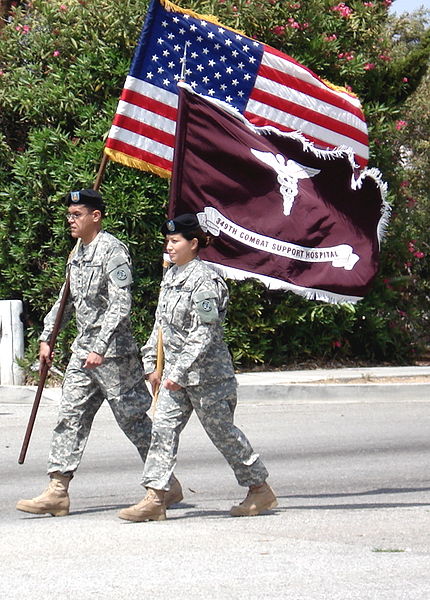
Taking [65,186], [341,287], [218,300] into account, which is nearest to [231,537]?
[218,300]

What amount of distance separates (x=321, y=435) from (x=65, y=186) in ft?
16.2

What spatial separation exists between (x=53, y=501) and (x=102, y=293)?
1.23 metres

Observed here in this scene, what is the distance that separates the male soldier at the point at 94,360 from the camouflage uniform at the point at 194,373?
1.03ft

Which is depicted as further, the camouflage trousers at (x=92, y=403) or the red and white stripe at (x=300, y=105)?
the red and white stripe at (x=300, y=105)

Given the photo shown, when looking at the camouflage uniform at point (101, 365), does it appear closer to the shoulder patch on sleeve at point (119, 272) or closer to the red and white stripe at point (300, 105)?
the shoulder patch on sleeve at point (119, 272)

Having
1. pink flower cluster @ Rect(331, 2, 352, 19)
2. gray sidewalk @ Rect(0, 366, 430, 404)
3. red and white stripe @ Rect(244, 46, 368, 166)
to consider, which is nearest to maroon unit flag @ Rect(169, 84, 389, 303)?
red and white stripe @ Rect(244, 46, 368, 166)

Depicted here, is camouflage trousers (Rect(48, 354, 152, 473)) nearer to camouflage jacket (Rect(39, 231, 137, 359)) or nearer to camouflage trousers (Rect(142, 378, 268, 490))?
camouflage jacket (Rect(39, 231, 137, 359))

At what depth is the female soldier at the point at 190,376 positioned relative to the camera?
712 cm

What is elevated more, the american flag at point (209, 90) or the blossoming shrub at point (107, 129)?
the american flag at point (209, 90)

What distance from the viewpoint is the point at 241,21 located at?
49.4ft

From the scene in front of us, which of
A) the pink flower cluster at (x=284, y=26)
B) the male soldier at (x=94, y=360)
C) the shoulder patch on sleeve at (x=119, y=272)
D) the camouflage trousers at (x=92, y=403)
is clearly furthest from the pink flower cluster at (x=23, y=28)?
the camouflage trousers at (x=92, y=403)

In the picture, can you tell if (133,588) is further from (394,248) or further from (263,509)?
(394,248)

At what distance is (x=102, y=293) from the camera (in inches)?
299

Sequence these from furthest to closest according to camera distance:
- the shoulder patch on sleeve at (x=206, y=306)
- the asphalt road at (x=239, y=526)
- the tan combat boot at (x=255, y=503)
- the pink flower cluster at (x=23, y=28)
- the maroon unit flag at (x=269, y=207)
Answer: the pink flower cluster at (x=23, y=28), the maroon unit flag at (x=269, y=207), the tan combat boot at (x=255, y=503), the shoulder patch on sleeve at (x=206, y=306), the asphalt road at (x=239, y=526)
